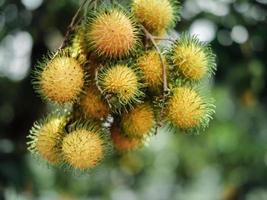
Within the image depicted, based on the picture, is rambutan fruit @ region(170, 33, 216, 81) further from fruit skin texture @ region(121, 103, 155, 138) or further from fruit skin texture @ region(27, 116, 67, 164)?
fruit skin texture @ region(27, 116, 67, 164)

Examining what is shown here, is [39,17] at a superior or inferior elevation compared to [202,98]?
inferior

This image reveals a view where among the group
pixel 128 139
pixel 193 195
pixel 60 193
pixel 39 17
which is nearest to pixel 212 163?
pixel 60 193

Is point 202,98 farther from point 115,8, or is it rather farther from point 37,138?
point 37,138

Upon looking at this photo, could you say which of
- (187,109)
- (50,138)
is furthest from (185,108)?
(50,138)

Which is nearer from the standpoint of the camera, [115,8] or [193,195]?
[115,8]

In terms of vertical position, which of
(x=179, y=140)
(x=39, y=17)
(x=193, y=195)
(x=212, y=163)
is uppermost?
(x=39, y=17)

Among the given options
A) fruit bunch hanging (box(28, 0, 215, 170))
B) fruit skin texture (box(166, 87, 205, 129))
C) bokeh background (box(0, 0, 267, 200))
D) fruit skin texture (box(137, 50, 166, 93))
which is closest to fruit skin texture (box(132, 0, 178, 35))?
fruit bunch hanging (box(28, 0, 215, 170))
